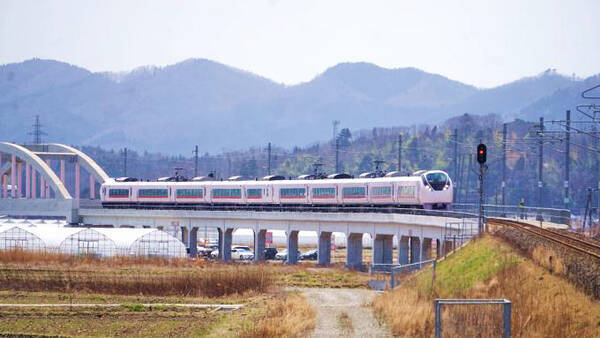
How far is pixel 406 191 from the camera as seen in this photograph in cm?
8244

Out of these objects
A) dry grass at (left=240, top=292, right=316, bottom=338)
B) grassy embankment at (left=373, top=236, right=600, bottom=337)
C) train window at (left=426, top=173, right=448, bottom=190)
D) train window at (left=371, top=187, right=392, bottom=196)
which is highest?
train window at (left=426, top=173, right=448, bottom=190)

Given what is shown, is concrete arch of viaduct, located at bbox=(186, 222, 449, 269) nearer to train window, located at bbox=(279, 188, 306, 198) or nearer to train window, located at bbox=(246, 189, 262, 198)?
train window, located at bbox=(279, 188, 306, 198)

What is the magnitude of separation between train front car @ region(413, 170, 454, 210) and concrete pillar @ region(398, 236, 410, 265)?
10.8 ft

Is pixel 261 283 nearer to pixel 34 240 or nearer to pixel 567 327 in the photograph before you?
pixel 567 327

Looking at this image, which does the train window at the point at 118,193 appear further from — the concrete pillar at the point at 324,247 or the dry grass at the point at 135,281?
the dry grass at the point at 135,281

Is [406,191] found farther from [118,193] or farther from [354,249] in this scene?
[118,193]

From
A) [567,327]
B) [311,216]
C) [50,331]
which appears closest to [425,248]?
[311,216]

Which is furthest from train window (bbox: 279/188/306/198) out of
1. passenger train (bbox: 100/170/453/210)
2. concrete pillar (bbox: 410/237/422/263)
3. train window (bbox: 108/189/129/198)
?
train window (bbox: 108/189/129/198)

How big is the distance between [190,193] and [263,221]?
14.4 meters

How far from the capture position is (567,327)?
96.8 feet

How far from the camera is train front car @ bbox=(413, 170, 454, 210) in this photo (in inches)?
3147

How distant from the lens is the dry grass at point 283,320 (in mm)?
38531

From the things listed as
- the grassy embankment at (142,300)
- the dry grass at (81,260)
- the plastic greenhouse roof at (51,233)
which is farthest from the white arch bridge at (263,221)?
the plastic greenhouse roof at (51,233)

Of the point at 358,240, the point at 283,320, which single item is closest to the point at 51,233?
the point at 358,240
